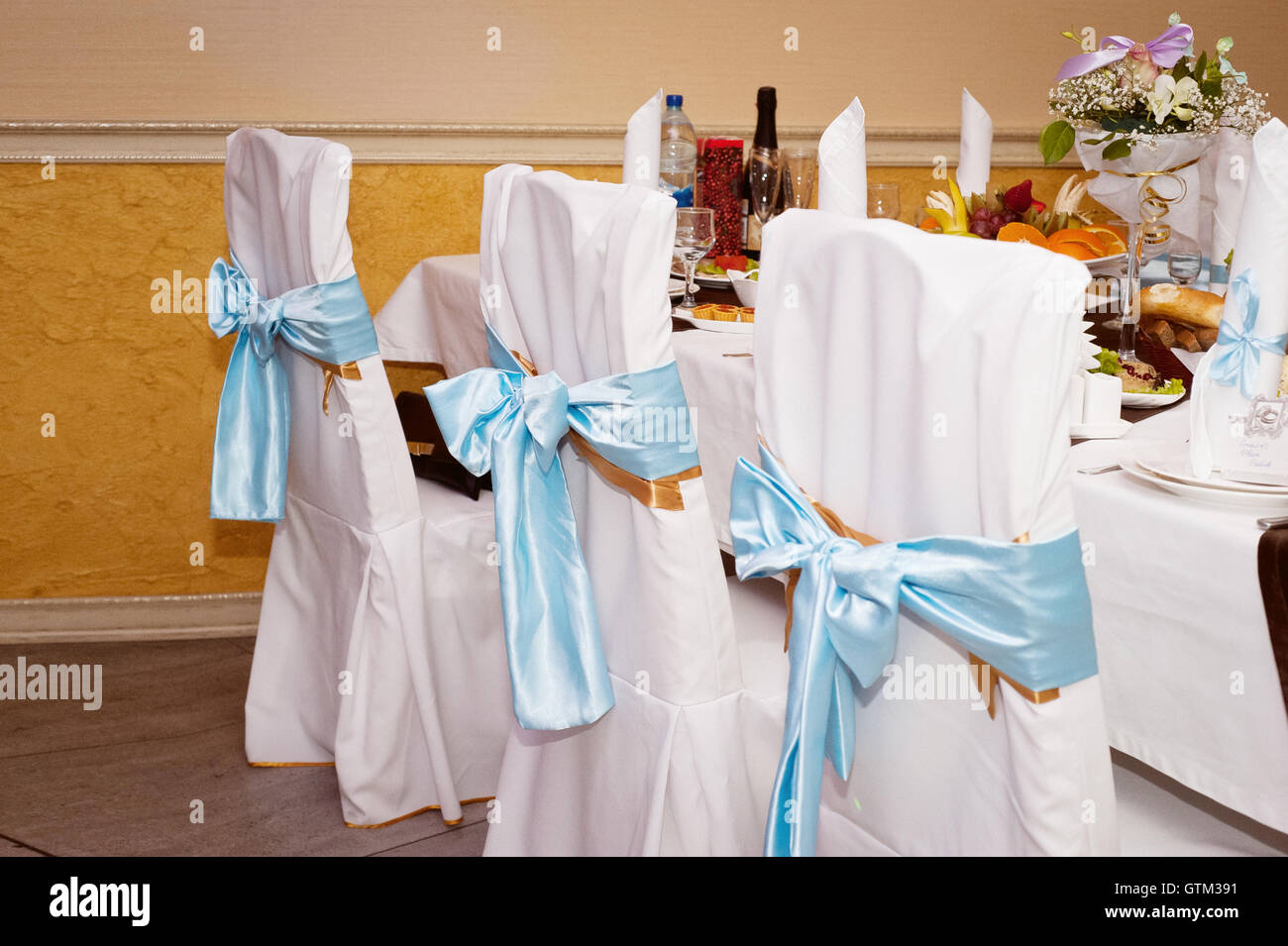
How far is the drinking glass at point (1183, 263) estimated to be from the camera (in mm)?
1937

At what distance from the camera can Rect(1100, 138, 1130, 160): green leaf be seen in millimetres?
1917

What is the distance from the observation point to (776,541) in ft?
3.68

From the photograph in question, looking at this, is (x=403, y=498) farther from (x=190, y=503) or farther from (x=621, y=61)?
(x=621, y=61)

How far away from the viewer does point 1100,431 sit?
142 cm

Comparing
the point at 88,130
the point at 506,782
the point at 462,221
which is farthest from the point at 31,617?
the point at 506,782

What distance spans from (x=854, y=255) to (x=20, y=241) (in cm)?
221

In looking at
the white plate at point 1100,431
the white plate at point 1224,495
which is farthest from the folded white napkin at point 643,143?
the white plate at point 1224,495

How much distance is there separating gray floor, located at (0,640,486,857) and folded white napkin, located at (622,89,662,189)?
43.3 inches

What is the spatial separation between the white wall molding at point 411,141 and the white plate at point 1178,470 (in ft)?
6.00

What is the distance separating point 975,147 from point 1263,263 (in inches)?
51.5

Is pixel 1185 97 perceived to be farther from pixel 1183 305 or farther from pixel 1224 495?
pixel 1224 495

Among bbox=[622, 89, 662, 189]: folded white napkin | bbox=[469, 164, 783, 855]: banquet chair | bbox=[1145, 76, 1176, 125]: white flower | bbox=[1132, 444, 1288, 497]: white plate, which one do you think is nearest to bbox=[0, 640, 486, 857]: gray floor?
bbox=[469, 164, 783, 855]: banquet chair

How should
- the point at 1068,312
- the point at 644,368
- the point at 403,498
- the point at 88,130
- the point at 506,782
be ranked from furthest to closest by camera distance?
the point at 88,130 < the point at 403,498 < the point at 506,782 < the point at 644,368 < the point at 1068,312

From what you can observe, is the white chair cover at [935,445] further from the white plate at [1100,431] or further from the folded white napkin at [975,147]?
the folded white napkin at [975,147]
